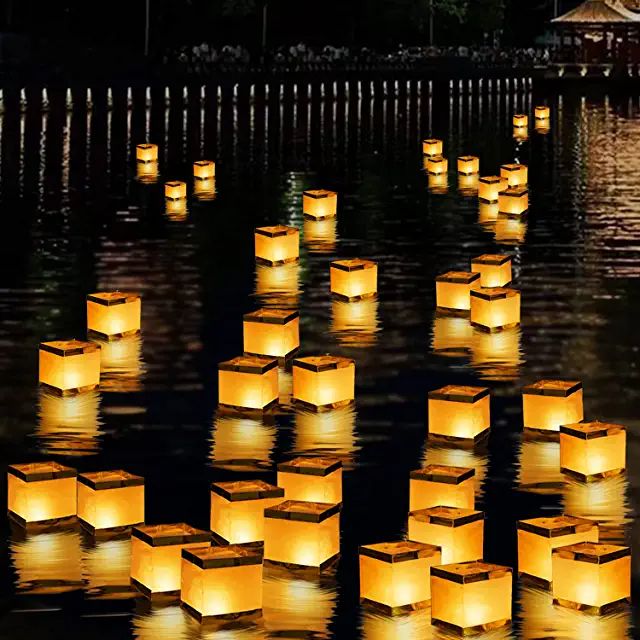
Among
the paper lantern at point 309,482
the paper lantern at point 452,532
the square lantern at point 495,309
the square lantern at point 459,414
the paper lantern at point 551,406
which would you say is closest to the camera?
the paper lantern at point 452,532

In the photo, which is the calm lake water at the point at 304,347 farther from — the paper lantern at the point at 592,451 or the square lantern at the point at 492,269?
the square lantern at the point at 492,269

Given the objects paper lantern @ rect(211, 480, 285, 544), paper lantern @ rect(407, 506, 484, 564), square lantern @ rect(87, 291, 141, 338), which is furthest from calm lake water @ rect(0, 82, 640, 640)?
paper lantern @ rect(211, 480, 285, 544)

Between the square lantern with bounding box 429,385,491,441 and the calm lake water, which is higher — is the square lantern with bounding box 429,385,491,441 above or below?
above

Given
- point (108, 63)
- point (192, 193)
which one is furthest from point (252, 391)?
point (108, 63)

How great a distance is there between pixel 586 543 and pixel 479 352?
674 centimetres

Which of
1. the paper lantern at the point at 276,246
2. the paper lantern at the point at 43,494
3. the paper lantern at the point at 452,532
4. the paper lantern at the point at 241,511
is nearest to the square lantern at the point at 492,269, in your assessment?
the paper lantern at the point at 276,246

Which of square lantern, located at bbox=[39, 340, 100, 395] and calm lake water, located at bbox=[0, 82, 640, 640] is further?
square lantern, located at bbox=[39, 340, 100, 395]

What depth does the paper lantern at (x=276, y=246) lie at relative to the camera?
848 inches

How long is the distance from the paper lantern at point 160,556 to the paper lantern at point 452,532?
42.8 inches

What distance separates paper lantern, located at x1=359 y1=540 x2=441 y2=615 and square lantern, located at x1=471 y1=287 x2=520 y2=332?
788cm

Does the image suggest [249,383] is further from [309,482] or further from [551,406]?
[309,482]

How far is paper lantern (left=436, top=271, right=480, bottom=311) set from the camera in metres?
18.2

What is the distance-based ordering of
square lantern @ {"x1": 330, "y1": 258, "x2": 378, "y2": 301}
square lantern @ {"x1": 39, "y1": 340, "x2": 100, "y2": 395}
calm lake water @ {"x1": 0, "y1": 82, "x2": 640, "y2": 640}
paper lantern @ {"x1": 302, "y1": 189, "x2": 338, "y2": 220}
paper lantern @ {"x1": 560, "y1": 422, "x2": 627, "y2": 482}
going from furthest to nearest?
1. paper lantern @ {"x1": 302, "y1": 189, "x2": 338, "y2": 220}
2. square lantern @ {"x1": 330, "y1": 258, "x2": 378, "y2": 301}
3. square lantern @ {"x1": 39, "y1": 340, "x2": 100, "y2": 395}
4. paper lantern @ {"x1": 560, "y1": 422, "x2": 627, "y2": 482}
5. calm lake water @ {"x1": 0, "y1": 82, "x2": 640, "y2": 640}

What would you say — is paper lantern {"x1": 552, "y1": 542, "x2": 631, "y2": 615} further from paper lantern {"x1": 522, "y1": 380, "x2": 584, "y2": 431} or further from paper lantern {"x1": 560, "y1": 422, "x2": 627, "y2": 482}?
paper lantern {"x1": 522, "y1": 380, "x2": 584, "y2": 431}
